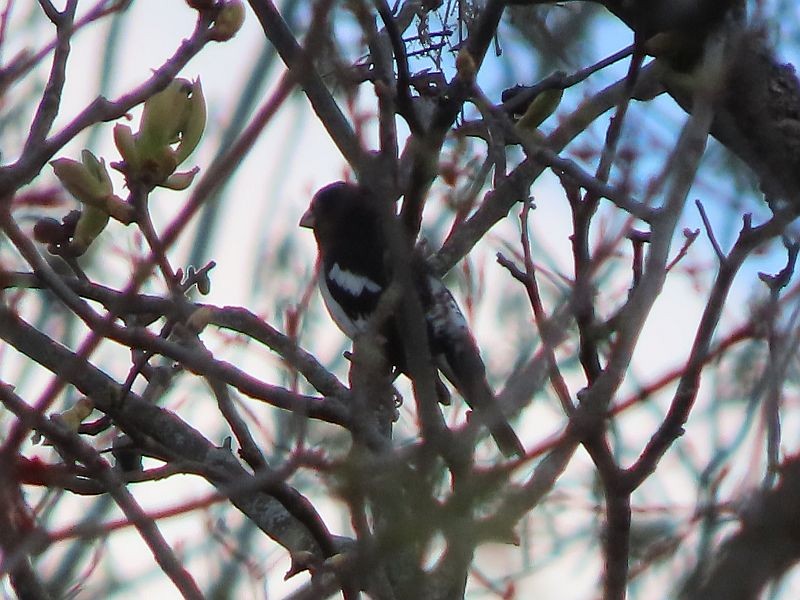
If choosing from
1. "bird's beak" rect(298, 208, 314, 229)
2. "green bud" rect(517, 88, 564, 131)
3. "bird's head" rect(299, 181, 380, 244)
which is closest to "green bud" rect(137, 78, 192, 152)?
"green bud" rect(517, 88, 564, 131)

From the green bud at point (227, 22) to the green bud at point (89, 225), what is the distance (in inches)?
24.0

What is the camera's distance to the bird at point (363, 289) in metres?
5.10

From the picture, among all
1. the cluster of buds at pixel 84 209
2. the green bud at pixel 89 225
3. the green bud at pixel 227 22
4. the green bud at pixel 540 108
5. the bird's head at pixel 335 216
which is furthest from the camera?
the bird's head at pixel 335 216

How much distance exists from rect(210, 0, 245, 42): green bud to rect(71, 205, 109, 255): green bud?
0.61m

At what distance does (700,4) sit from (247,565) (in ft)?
4.19

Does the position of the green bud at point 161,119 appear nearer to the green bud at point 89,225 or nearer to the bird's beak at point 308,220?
the green bud at point 89,225

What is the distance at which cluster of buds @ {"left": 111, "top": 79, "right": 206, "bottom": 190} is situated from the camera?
102 inches

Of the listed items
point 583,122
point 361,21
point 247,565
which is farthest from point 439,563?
point 583,122

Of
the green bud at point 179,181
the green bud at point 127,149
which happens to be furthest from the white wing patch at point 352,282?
the green bud at point 127,149

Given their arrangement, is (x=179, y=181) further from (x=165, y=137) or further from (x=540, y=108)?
(x=540, y=108)

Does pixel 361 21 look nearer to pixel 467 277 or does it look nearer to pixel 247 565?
pixel 467 277

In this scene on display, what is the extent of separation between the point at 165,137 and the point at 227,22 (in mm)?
326

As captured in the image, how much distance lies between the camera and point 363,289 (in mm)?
6684

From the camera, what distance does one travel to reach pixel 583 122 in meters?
2.95
